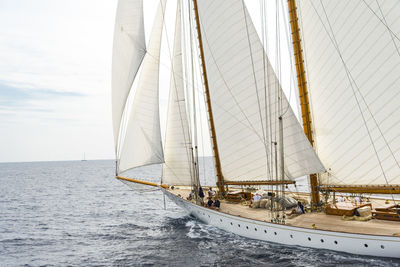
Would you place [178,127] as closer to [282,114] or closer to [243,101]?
[243,101]

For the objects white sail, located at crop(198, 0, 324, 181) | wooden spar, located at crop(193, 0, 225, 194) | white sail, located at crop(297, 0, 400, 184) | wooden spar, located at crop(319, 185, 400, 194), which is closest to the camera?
white sail, located at crop(297, 0, 400, 184)

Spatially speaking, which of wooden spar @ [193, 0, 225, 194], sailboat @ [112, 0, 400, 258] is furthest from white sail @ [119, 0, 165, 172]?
wooden spar @ [193, 0, 225, 194]

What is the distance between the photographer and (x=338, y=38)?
634 inches

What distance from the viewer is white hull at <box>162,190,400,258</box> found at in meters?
13.6

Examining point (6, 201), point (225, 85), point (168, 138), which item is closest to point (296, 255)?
point (225, 85)

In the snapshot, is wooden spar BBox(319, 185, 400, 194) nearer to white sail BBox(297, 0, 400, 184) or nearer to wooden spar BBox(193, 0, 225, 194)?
white sail BBox(297, 0, 400, 184)

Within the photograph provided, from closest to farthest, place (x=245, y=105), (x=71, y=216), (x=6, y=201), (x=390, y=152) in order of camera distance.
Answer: (x=390, y=152) < (x=245, y=105) < (x=71, y=216) < (x=6, y=201)

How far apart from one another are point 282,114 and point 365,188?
549 centimetres

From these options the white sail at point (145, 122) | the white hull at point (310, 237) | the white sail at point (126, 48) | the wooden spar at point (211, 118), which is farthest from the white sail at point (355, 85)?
the white sail at point (126, 48)

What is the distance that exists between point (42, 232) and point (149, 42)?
17270 mm

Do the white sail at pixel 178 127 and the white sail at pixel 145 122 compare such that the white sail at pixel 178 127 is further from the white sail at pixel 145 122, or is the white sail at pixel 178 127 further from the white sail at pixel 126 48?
the white sail at pixel 126 48

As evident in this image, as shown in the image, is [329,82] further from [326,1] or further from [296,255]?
[296,255]

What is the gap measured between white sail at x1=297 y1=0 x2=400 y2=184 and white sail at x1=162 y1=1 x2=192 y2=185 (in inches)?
365

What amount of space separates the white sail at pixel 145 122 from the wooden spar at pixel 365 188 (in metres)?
11.6
